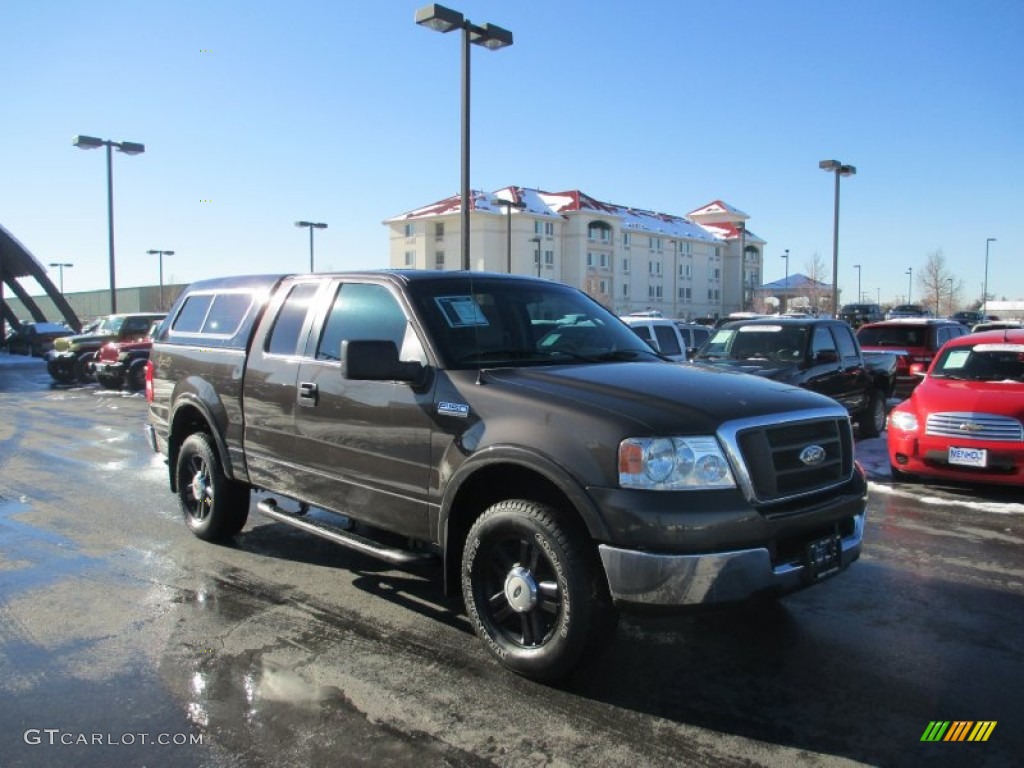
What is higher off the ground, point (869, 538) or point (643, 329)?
point (643, 329)

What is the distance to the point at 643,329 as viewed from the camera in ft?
46.8

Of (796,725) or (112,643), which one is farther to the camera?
(112,643)

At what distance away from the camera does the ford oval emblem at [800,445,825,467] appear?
3.72 meters

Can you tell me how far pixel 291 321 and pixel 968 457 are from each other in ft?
20.5

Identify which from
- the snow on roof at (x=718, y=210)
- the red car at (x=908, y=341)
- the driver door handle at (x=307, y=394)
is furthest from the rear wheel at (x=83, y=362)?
the snow on roof at (x=718, y=210)

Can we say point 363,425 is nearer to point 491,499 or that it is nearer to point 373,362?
point 373,362

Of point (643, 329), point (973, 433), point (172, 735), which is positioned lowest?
point (172, 735)

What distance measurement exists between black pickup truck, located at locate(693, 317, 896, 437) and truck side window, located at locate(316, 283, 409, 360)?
20.6 feet

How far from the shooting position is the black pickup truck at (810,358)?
10602mm

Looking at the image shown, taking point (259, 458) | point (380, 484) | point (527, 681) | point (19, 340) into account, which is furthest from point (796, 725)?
point (19, 340)

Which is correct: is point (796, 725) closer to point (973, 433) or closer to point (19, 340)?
point (973, 433)

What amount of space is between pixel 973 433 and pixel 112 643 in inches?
289

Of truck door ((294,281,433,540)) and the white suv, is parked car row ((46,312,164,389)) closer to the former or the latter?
the white suv

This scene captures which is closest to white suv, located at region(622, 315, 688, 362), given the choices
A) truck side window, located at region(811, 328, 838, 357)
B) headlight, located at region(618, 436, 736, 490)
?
truck side window, located at region(811, 328, 838, 357)
